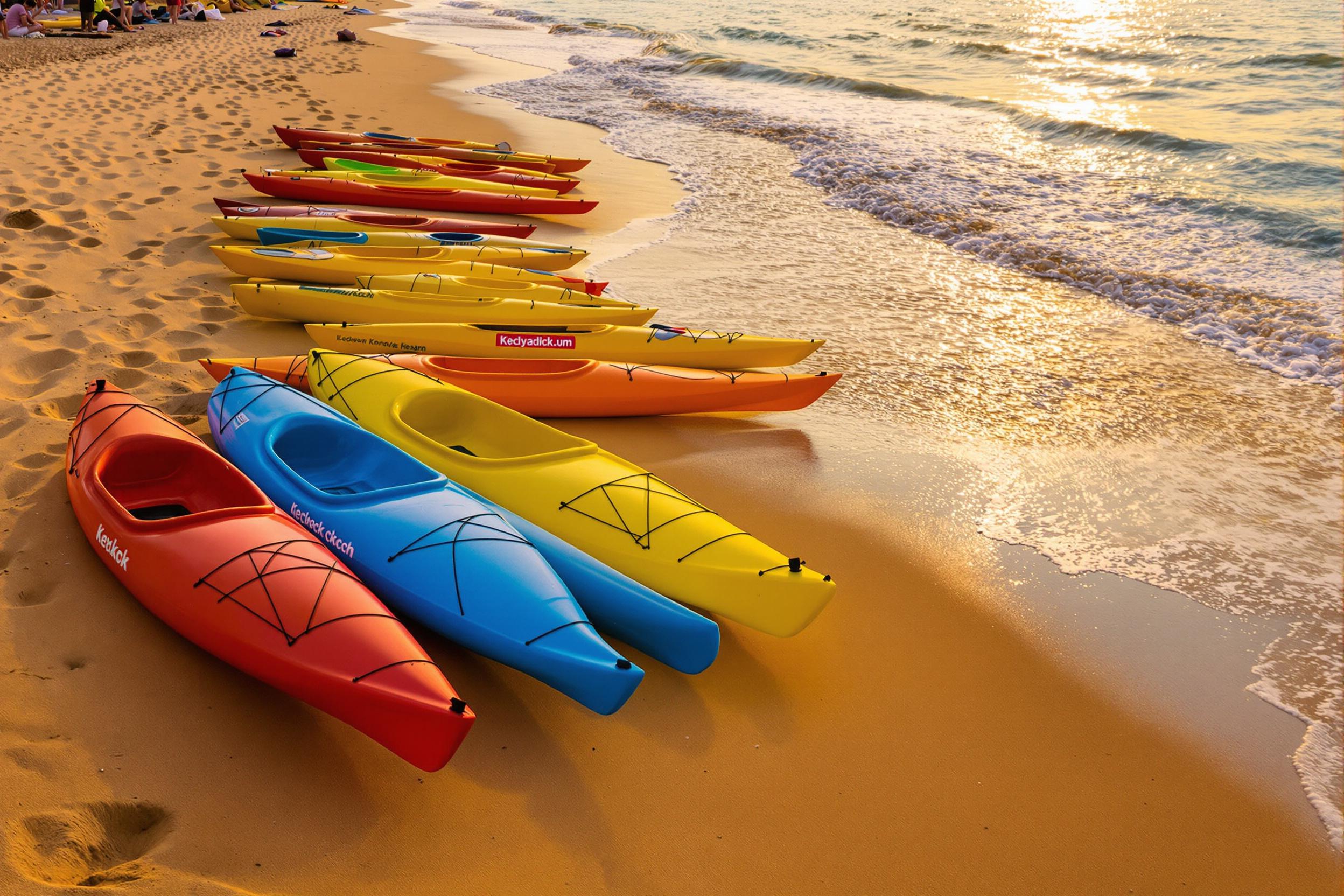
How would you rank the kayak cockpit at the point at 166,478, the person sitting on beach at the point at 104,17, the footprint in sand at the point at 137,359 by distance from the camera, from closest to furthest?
the kayak cockpit at the point at 166,478, the footprint in sand at the point at 137,359, the person sitting on beach at the point at 104,17

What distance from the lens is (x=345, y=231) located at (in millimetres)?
6043

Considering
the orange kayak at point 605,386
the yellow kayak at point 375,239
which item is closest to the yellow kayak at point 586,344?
the orange kayak at point 605,386

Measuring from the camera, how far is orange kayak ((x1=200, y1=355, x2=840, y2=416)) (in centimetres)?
402

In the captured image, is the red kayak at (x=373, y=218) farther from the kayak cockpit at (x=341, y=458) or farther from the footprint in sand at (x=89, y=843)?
the footprint in sand at (x=89, y=843)

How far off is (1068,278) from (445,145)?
602cm

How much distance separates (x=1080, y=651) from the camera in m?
2.91

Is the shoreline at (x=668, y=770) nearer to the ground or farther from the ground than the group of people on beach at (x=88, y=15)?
nearer to the ground

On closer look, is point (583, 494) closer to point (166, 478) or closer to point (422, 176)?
point (166, 478)

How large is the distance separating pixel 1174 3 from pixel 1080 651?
23.4m

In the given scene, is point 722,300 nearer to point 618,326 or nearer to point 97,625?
point 618,326

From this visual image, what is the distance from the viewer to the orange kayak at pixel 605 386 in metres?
4.02

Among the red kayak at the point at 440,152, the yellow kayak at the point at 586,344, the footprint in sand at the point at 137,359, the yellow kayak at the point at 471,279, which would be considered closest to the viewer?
the footprint in sand at the point at 137,359

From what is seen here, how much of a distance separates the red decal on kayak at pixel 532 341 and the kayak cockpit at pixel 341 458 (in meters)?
1.42

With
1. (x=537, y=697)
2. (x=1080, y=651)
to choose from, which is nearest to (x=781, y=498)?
(x=1080, y=651)
